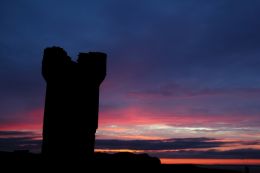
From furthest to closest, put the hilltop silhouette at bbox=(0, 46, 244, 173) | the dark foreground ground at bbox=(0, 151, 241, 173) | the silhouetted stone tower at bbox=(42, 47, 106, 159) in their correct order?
the silhouetted stone tower at bbox=(42, 47, 106, 159) < the hilltop silhouette at bbox=(0, 46, 244, 173) < the dark foreground ground at bbox=(0, 151, 241, 173)

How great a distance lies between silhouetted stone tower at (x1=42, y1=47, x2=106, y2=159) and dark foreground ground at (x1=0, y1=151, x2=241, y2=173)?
0.96ft

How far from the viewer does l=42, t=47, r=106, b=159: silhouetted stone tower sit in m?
11.2

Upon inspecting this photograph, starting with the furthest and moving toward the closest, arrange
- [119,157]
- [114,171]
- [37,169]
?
[119,157], [114,171], [37,169]

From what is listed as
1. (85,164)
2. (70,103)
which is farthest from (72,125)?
(85,164)

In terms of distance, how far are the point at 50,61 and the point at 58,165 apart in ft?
11.1

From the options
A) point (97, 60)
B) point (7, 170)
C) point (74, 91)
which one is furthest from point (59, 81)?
point (7, 170)

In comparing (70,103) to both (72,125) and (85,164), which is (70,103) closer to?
(72,125)

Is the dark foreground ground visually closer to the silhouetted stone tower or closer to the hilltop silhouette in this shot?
the hilltop silhouette

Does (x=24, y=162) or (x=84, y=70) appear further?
(x=84, y=70)

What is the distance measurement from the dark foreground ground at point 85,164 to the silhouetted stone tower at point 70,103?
0.96ft

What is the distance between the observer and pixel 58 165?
10898 millimetres

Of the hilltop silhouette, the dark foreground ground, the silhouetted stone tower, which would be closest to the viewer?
the dark foreground ground

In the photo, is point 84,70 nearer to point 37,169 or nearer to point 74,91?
point 74,91

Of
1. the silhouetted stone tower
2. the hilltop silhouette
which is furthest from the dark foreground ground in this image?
the silhouetted stone tower
